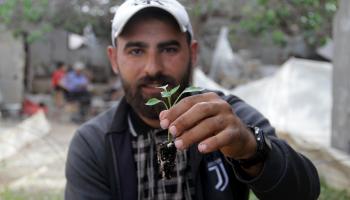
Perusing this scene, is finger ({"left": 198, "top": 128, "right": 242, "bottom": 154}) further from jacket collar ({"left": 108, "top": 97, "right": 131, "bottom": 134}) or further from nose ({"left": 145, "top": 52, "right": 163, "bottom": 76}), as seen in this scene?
jacket collar ({"left": 108, "top": 97, "right": 131, "bottom": 134})

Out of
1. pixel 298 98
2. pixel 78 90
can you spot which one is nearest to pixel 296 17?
pixel 298 98

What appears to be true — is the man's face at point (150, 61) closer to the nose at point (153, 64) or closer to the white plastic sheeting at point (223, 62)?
the nose at point (153, 64)

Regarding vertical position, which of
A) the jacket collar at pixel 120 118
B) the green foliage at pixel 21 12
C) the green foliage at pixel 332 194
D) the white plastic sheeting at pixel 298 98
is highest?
the green foliage at pixel 21 12

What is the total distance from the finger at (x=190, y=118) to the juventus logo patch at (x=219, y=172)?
0.74 metres

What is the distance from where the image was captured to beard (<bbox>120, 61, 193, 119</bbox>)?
1967 millimetres

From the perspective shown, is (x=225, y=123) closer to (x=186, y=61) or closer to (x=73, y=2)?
(x=186, y=61)

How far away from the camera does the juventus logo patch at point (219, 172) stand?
203 cm

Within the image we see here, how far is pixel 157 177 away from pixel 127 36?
0.59 m

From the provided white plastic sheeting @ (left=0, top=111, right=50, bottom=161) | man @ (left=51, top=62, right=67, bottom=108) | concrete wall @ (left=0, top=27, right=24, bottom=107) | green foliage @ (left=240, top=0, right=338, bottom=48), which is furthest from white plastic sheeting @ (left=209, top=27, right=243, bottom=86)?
concrete wall @ (left=0, top=27, right=24, bottom=107)

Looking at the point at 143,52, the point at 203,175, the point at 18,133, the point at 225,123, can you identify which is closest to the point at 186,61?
the point at 143,52

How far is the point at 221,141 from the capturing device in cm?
136

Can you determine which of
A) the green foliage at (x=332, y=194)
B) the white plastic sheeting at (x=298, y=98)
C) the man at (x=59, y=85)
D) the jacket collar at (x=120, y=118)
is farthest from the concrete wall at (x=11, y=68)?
the jacket collar at (x=120, y=118)

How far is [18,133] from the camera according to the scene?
6832 millimetres

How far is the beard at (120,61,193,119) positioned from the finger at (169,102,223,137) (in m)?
0.62
